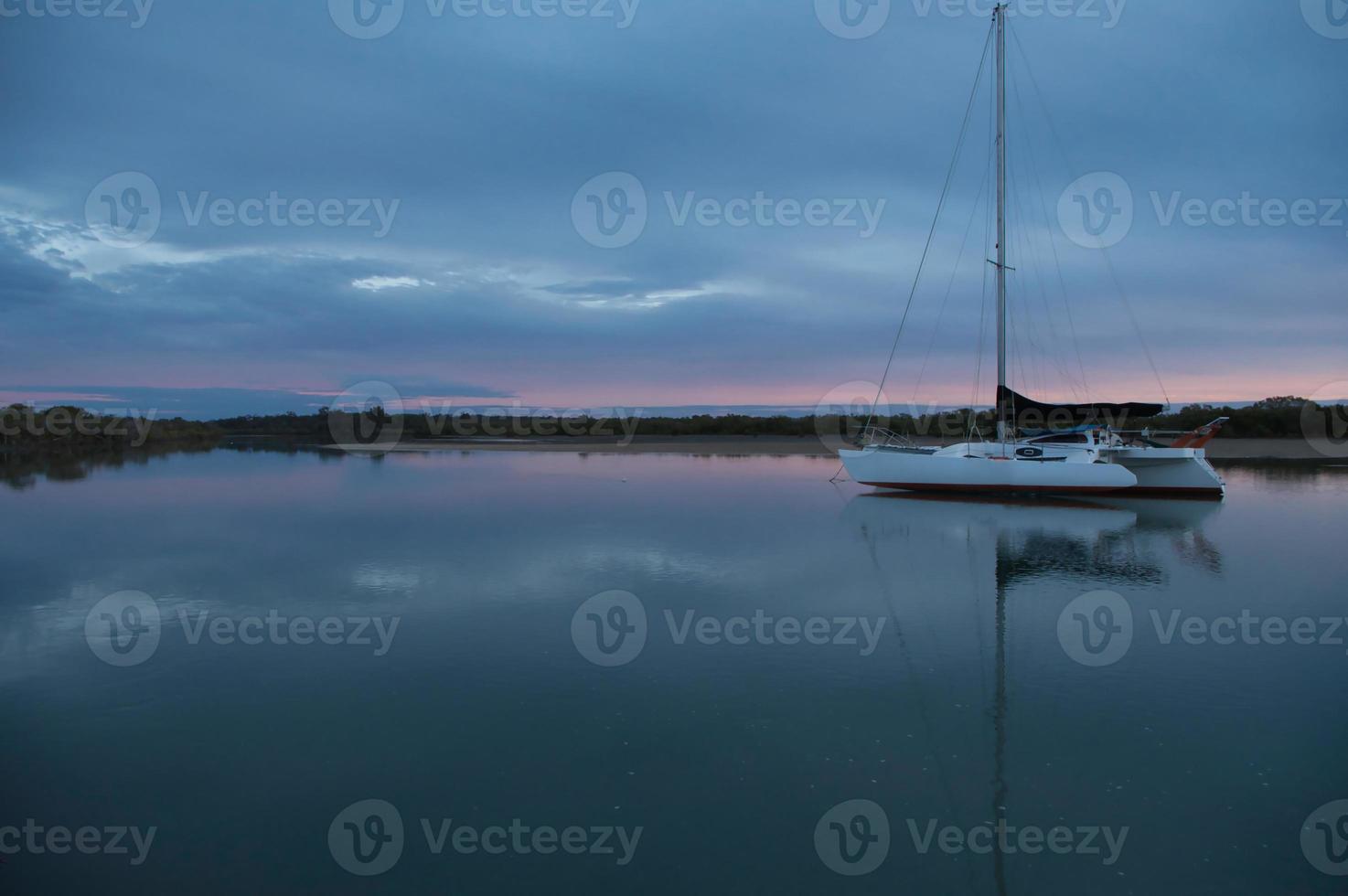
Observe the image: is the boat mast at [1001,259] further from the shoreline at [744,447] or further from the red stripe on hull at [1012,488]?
the shoreline at [744,447]

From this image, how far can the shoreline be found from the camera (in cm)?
3269

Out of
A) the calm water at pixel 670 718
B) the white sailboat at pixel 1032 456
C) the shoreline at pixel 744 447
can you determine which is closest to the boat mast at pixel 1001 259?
the white sailboat at pixel 1032 456

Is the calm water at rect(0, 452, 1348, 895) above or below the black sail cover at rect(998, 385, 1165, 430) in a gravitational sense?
below

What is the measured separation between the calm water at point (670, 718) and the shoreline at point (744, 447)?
23616 mm

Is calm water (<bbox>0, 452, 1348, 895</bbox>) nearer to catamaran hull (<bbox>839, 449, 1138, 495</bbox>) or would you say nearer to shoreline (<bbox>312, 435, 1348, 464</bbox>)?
catamaran hull (<bbox>839, 449, 1138, 495</bbox>)

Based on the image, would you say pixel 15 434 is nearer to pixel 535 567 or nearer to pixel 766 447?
pixel 766 447

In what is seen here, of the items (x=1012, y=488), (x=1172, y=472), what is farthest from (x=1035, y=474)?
(x=1172, y=472)

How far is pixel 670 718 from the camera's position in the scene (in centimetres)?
523

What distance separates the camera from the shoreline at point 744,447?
32688 millimetres

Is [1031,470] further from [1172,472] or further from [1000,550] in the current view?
[1000,550]

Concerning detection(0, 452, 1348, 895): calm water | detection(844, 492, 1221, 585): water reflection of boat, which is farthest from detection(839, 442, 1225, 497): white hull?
detection(0, 452, 1348, 895): calm water

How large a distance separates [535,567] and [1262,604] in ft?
26.3

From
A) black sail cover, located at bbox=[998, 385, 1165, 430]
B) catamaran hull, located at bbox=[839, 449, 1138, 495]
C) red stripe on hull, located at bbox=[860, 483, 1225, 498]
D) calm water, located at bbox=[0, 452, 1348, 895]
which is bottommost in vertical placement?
calm water, located at bbox=[0, 452, 1348, 895]

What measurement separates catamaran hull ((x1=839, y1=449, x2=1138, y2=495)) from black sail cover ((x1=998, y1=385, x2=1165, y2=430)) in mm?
1623
